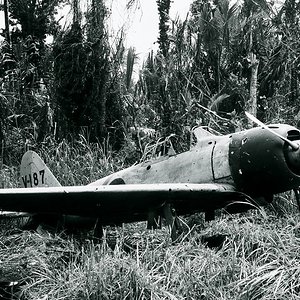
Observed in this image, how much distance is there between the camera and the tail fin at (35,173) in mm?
7848

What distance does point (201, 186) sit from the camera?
18.2 ft

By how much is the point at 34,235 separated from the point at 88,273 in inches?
116

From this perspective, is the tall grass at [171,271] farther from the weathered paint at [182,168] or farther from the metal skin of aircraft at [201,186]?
the weathered paint at [182,168]

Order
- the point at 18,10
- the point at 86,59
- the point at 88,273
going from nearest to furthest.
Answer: the point at 88,273
the point at 86,59
the point at 18,10

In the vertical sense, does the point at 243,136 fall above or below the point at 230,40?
below

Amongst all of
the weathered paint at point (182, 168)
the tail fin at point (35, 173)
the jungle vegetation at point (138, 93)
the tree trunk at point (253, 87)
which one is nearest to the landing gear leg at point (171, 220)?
the weathered paint at point (182, 168)

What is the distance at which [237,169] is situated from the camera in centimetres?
575

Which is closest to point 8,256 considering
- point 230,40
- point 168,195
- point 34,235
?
point 34,235

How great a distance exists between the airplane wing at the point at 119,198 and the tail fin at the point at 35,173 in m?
1.66

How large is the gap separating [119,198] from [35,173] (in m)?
2.89

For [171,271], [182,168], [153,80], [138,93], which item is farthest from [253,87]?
[171,271]

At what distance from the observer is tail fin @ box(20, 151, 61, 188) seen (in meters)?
7.85

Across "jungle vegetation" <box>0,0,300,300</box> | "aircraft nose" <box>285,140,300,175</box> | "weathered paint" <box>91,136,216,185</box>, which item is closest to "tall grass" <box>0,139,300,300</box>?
"aircraft nose" <box>285,140,300,175</box>

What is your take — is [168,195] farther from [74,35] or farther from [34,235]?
[74,35]
